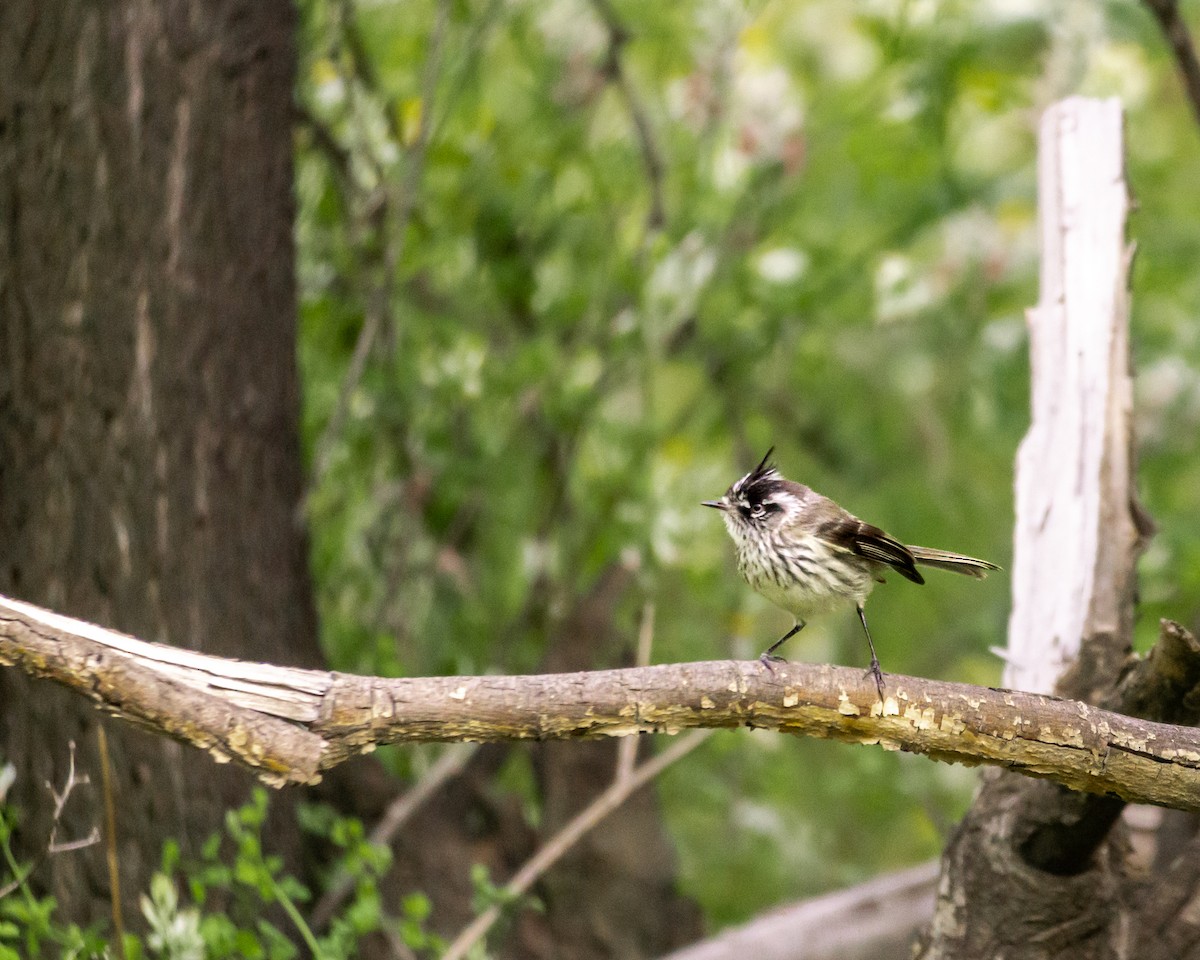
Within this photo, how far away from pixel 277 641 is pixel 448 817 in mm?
1088

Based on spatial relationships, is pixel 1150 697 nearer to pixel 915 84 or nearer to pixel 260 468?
pixel 260 468

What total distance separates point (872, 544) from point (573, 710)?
1.20 meters

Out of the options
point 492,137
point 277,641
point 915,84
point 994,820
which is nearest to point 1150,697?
point 994,820

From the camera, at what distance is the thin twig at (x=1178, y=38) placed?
3898 mm

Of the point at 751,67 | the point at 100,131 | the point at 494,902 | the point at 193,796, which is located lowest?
the point at 494,902

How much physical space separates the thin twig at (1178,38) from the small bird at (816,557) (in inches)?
72.8

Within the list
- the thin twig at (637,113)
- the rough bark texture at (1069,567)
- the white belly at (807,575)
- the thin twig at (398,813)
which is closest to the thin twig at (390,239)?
the thin twig at (637,113)

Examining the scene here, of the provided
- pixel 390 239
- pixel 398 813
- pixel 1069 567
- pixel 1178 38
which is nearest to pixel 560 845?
pixel 398 813

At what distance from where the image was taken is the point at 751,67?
569 cm

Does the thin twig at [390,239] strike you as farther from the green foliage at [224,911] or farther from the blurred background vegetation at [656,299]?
the green foliage at [224,911]

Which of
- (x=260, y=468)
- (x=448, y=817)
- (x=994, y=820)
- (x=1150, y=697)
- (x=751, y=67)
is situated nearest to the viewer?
(x=1150, y=697)

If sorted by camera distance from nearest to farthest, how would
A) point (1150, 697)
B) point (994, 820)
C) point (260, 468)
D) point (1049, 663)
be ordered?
point (1150, 697) → point (994, 820) → point (1049, 663) → point (260, 468)

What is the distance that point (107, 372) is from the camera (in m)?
3.43

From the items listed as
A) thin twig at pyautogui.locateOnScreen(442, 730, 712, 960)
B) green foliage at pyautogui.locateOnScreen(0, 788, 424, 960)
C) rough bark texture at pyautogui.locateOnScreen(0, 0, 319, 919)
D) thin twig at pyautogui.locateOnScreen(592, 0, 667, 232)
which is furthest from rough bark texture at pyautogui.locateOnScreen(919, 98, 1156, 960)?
rough bark texture at pyautogui.locateOnScreen(0, 0, 319, 919)
